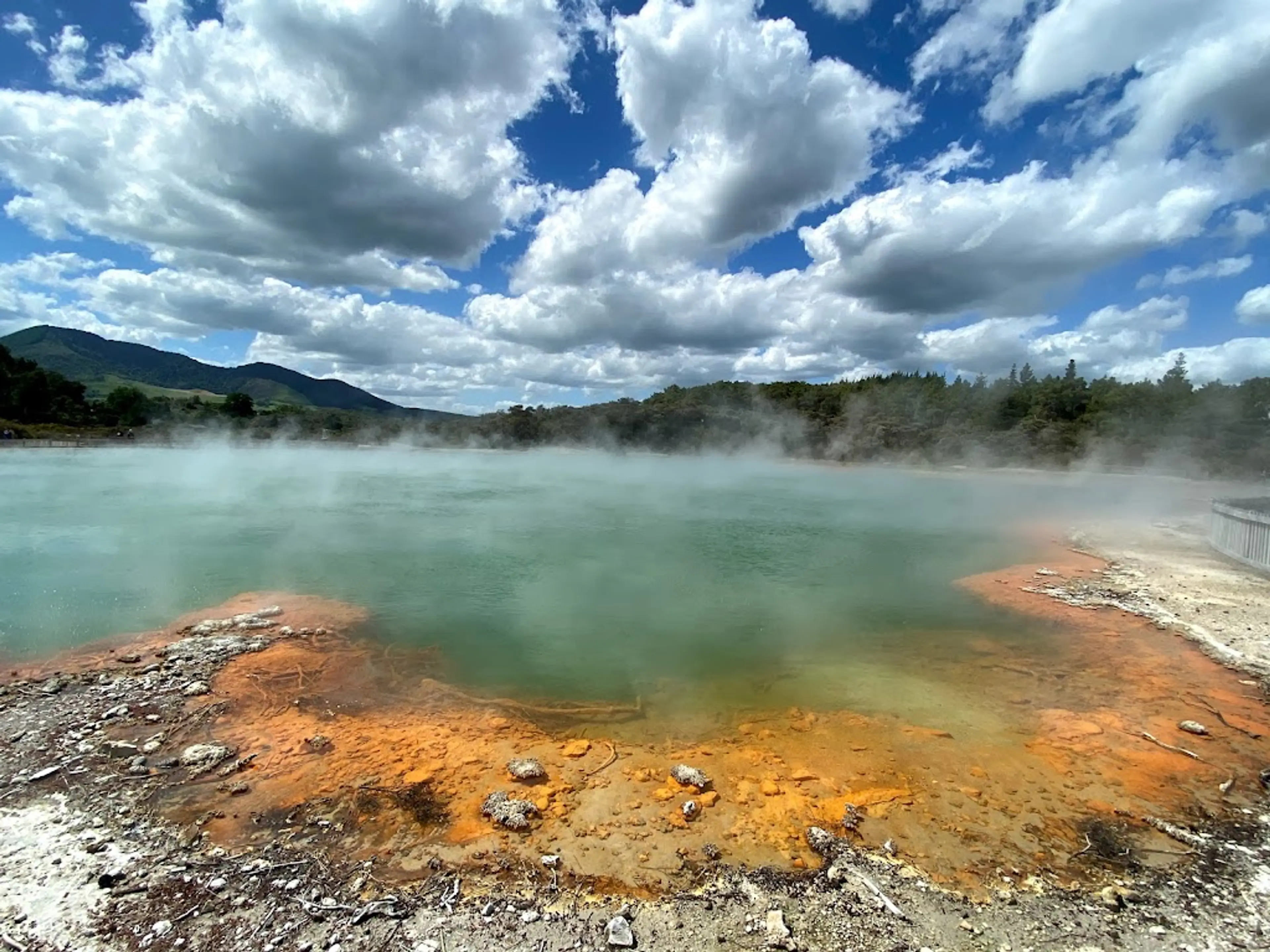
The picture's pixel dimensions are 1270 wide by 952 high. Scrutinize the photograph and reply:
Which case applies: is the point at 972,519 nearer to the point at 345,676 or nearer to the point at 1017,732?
the point at 1017,732

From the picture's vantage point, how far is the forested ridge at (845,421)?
3922 centimetres

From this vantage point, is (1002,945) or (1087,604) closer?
(1002,945)

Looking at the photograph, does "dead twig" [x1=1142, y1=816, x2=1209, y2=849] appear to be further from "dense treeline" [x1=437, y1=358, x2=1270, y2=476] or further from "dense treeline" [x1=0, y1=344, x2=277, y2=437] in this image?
"dense treeline" [x1=0, y1=344, x2=277, y2=437]

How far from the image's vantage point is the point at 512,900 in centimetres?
335

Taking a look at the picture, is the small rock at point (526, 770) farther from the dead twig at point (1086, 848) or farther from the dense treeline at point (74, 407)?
the dense treeline at point (74, 407)

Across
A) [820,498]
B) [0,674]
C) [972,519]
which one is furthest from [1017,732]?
[820,498]

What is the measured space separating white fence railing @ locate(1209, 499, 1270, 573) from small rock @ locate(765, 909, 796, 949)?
521 inches

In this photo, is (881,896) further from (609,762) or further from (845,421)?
(845,421)

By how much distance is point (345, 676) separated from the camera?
21.8 ft

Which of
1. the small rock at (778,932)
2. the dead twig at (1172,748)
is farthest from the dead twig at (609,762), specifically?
the dead twig at (1172,748)

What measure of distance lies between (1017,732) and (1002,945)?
309cm

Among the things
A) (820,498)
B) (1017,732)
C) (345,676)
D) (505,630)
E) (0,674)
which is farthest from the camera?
(820,498)

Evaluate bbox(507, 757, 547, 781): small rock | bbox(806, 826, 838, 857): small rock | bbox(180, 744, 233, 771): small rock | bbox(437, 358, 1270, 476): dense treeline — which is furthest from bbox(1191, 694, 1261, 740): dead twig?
bbox(437, 358, 1270, 476): dense treeline

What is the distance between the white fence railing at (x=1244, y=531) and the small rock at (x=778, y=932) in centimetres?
1324
